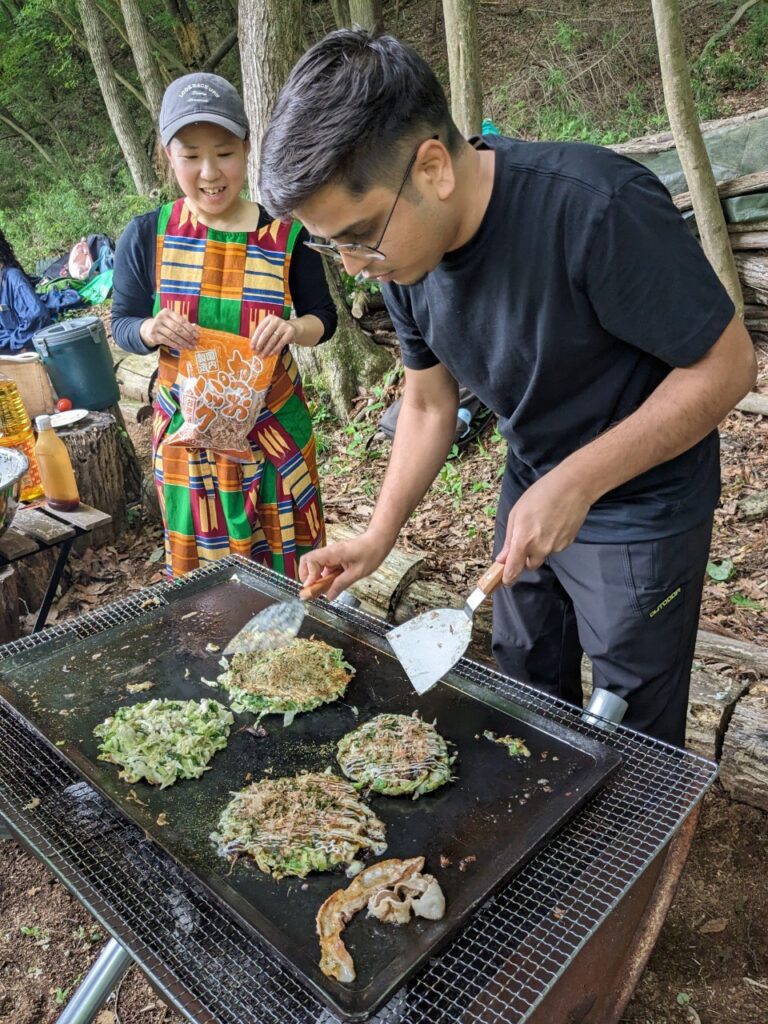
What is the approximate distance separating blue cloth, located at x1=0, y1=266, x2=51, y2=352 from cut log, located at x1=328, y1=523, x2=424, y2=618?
261 inches

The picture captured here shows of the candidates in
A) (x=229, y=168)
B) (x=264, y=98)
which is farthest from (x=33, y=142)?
(x=229, y=168)

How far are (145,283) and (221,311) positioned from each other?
0.43 metres

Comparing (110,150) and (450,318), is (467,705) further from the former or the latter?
(110,150)

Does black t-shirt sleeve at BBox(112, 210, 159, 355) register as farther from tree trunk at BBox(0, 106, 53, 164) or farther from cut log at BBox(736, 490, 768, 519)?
tree trunk at BBox(0, 106, 53, 164)

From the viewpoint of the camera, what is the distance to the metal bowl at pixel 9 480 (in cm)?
304

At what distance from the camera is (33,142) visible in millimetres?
18812

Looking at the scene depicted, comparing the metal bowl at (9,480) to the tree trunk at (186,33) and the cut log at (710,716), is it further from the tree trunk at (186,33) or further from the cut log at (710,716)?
the tree trunk at (186,33)

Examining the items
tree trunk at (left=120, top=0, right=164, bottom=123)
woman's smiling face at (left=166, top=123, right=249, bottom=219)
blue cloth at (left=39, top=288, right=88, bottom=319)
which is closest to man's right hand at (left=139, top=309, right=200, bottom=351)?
woman's smiling face at (left=166, top=123, right=249, bottom=219)

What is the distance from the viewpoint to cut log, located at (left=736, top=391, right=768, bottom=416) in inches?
205

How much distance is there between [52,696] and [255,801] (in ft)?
2.49

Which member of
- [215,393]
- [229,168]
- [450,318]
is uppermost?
[229,168]

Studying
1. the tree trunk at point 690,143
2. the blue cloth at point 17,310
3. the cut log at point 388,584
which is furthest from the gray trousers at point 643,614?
the blue cloth at point 17,310

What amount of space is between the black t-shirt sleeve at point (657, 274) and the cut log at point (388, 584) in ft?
8.01

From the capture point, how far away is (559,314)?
192cm
